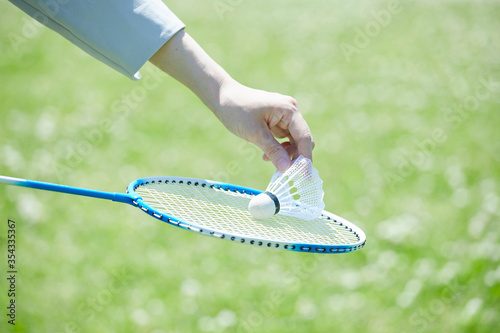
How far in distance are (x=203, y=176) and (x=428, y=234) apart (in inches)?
86.6

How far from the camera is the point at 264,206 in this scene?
104 inches

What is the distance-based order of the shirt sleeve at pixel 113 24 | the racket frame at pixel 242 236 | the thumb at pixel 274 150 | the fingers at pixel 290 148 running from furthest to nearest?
1. the fingers at pixel 290 148
2. the thumb at pixel 274 150
3. the shirt sleeve at pixel 113 24
4. the racket frame at pixel 242 236

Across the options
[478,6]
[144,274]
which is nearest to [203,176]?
[144,274]

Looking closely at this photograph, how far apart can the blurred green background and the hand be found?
1709 mm

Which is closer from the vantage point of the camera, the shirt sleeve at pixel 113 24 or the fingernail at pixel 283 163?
the shirt sleeve at pixel 113 24

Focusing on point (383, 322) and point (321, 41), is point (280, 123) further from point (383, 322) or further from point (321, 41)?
point (321, 41)

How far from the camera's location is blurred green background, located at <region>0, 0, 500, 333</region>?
406 cm

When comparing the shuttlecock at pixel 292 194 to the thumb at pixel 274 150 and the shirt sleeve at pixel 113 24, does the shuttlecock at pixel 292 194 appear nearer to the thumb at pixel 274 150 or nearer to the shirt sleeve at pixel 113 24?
the thumb at pixel 274 150

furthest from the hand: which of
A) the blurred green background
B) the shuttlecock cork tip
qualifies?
the blurred green background

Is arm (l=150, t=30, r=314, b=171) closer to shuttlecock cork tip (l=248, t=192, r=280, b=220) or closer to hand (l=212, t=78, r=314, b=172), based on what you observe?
hand (l=212, t=78, r=314, b=172)

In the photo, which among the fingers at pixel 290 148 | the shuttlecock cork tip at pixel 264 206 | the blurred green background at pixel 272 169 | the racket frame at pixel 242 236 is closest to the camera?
the racket frame at pixel 242 236

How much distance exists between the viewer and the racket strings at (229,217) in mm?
2613

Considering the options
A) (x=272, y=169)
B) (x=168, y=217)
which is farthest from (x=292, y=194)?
(x=272, y=169)

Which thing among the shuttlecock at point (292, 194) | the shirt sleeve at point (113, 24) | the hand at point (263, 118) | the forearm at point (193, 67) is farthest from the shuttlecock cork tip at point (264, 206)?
the shirt sleeve at point (113, 24)
